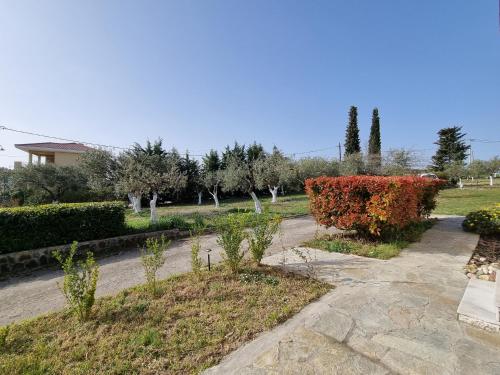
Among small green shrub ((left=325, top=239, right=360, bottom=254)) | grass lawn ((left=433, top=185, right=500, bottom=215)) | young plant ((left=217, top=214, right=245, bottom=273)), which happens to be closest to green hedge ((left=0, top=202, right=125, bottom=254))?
young plant ((left=217, top=214, right=245, bottom=273))

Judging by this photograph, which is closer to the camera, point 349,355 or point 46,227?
point 349,355

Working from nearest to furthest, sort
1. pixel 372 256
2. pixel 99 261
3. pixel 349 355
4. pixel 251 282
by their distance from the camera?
pixel 349 355, pixel 251 282, pixel 372 256, pixel 99 261

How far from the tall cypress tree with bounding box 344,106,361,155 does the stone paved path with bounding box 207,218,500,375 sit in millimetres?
33876

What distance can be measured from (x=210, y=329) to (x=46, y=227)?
221 inches

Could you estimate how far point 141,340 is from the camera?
8.43 feet

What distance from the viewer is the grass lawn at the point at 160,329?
2.28 m

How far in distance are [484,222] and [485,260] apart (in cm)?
287

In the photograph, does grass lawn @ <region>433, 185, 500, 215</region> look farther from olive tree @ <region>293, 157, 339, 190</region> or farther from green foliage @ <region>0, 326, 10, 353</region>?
green foliage @ <region>0, 326, 10, 353</region>

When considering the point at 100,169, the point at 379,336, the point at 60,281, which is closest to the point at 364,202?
the point at 379,336

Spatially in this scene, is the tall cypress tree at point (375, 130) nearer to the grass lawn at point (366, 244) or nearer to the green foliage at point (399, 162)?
the green foliage at point (399, 162)

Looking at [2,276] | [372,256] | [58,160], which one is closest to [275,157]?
[372,256]

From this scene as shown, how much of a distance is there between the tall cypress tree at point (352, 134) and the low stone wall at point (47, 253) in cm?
3354

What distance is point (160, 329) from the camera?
109 inches

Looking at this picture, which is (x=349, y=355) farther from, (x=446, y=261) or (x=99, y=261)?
(x=99, y=261)
